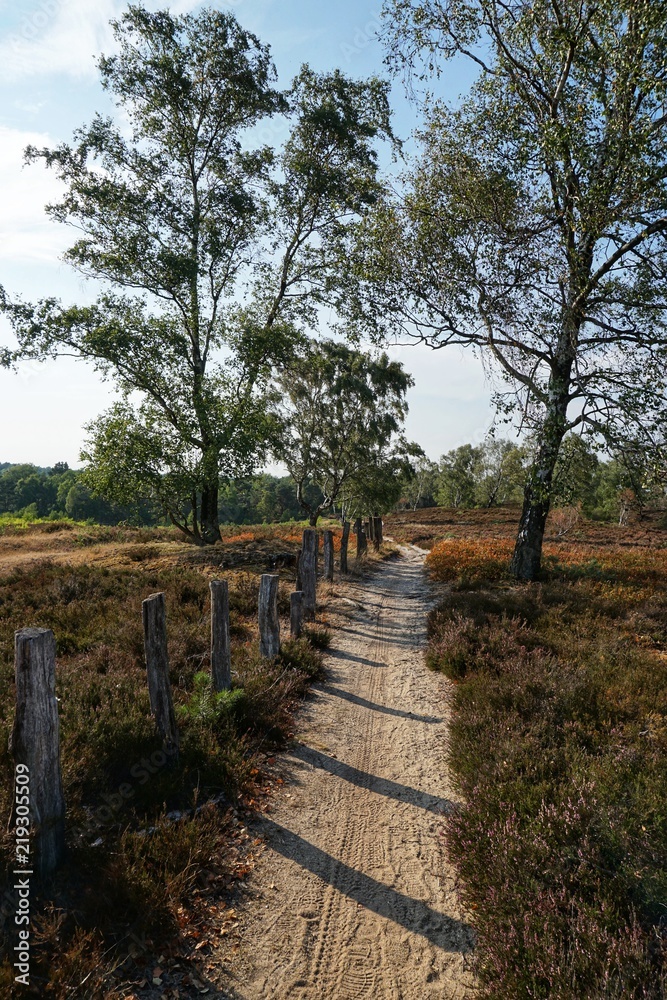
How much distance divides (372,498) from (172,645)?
18469 millimetres

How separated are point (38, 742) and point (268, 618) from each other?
187 inches

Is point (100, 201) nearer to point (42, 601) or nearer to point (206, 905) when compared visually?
point (42, 601)

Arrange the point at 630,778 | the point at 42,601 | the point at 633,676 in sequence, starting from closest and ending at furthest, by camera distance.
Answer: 1. the point at 630,778
2. the point at 633,676
3. the point at 42,601

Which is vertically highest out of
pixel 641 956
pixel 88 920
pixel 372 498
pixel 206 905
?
pixel 372 498

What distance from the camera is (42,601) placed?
1172cm

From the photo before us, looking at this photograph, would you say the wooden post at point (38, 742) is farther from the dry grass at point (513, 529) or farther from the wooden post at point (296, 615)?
the dry grass at point (513, 529)

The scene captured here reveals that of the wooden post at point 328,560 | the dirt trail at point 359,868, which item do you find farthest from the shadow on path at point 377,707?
the wooden post at point 328,560

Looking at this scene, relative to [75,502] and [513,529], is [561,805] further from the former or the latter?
[75,502]

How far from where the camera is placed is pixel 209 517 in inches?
883

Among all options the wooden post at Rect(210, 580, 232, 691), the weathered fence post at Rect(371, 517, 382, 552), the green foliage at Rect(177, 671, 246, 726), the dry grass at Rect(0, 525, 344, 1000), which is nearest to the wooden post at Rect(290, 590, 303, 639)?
the dry grass at Rect(0, 525, 344, 1000)

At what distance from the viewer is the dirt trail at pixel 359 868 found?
3.58 meters

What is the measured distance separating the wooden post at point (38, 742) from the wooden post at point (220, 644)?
314 cm

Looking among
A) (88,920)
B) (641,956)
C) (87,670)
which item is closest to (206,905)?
(88,920)

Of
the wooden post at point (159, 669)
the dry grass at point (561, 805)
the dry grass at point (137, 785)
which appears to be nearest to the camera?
the dry grass at point (561, 805)
